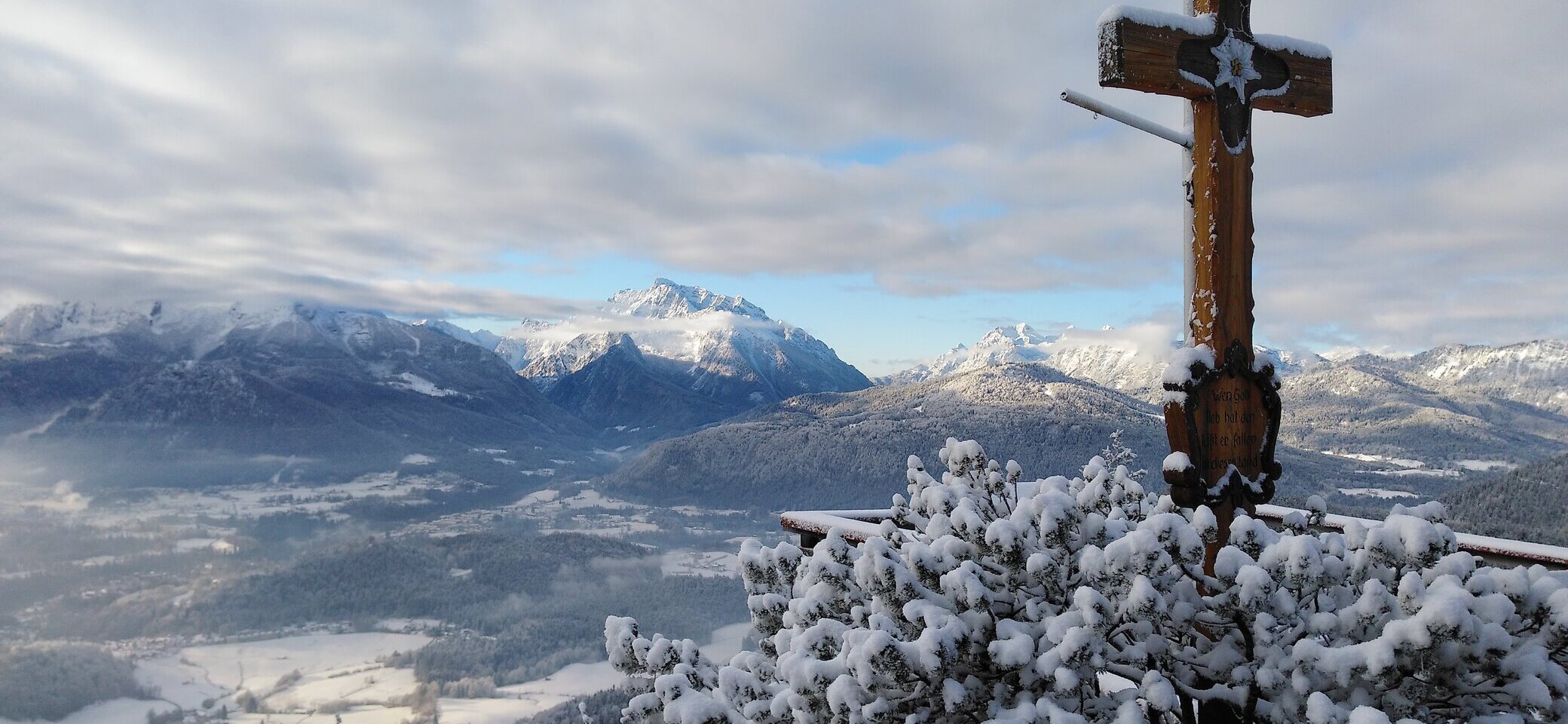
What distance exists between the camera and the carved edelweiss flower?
4.03 metres

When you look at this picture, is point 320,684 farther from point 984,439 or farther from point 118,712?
point 984,439

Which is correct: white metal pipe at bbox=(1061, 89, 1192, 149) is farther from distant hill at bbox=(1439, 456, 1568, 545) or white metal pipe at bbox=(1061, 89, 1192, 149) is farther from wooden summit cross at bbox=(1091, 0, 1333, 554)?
distant hill at bbox=(1439, 456, 1568, 545)

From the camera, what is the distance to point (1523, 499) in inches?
2584

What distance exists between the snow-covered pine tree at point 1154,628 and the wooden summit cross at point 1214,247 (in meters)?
0.74

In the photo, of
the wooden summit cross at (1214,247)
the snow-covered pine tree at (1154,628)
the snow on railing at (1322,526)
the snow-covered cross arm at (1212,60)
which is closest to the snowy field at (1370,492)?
the snow on railing at (1322,526)

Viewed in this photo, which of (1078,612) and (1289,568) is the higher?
(1289,568)

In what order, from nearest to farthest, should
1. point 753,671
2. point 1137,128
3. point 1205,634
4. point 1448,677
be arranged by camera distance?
point 1448,677
point 1205,634
point 753,671
point 1137,128

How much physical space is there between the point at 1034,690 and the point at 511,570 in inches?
6854

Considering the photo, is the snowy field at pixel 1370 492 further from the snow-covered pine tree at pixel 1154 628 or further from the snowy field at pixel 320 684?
the snow-covered pine tree at pixel 1154 628

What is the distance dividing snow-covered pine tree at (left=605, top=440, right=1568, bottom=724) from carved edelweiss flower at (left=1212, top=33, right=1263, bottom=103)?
210 cm

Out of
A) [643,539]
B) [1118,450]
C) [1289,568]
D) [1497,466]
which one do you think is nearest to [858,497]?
[643,539]

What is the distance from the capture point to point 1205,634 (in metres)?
2.98

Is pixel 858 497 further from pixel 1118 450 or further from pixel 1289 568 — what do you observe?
pixel 1289 568

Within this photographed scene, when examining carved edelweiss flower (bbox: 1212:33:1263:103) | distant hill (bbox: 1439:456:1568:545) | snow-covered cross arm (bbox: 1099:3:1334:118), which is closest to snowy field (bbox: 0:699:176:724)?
distant hill (bbox: 1439:456:1568:545)
